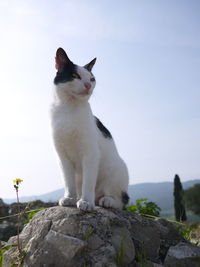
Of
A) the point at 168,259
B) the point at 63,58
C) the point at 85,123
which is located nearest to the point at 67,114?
the point at 85,123

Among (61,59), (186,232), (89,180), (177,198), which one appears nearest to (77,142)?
(89,180)

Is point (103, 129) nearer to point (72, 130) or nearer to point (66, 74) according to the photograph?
point (72, 130)

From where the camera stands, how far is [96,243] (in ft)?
9.38

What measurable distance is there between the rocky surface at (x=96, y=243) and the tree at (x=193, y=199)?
27.4 m

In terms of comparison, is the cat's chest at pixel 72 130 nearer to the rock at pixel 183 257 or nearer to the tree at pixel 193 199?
the rock at pixel 183 257

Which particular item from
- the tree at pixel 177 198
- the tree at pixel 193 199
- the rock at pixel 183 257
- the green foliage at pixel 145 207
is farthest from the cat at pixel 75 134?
the tree at pixel 193 199

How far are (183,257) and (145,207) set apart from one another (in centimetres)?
263

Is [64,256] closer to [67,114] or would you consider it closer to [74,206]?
[74,206]

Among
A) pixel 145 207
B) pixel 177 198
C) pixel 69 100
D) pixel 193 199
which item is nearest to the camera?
pixel 69 100

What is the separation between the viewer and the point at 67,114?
3250 millimetres

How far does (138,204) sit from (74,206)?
2784 millimetres

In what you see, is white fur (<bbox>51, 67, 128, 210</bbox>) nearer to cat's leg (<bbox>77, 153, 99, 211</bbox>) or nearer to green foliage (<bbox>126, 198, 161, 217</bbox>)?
cat's leg (<bbox>77, 153, 99, 211</bbox>)

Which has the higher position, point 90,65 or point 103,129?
point 90,65

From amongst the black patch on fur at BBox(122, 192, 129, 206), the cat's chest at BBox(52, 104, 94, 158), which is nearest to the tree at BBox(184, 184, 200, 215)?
the black patch on fur at BBox(122, 192, 129, 206)
